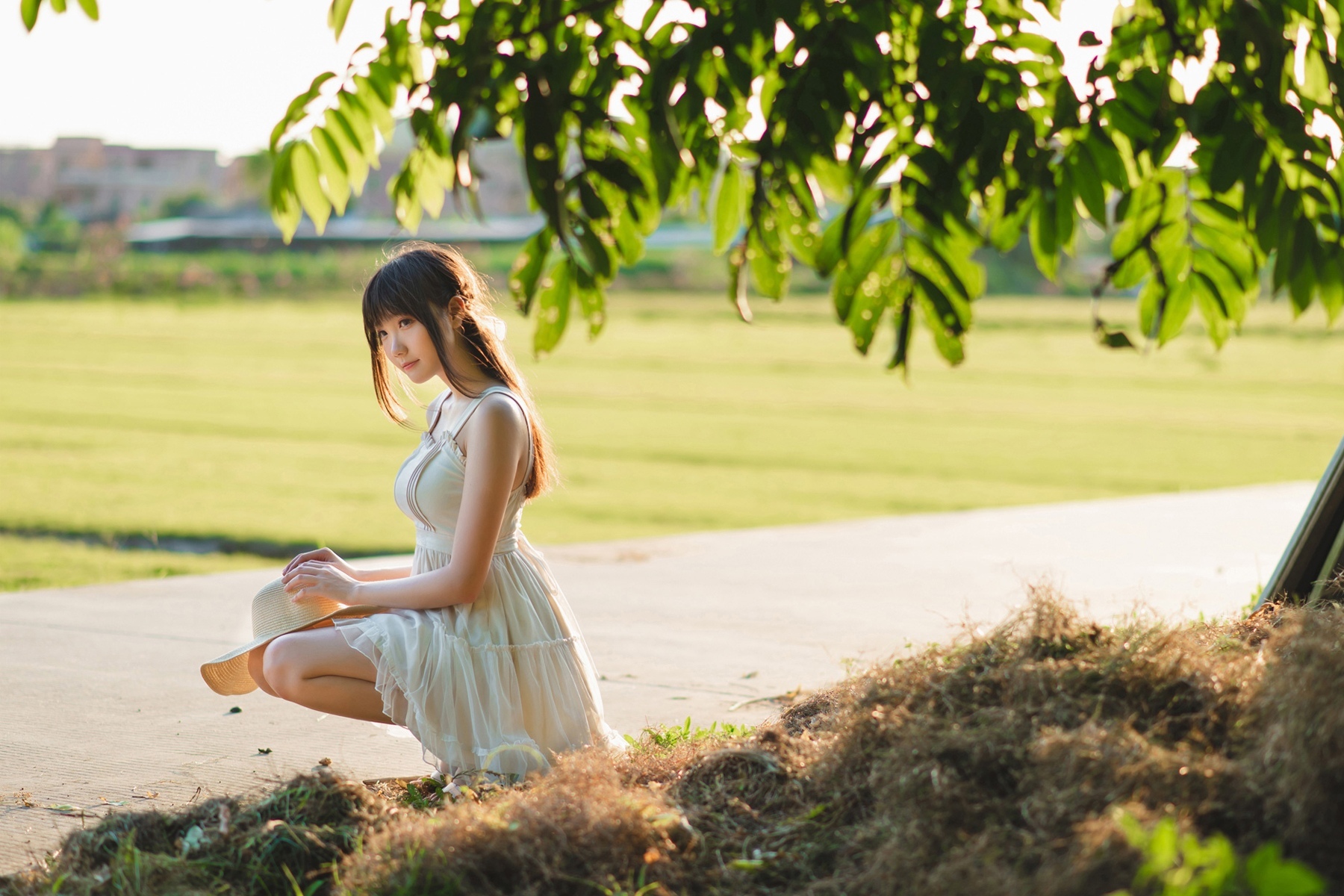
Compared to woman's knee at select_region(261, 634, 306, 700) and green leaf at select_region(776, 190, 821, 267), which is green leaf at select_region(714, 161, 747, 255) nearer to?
green leaf at select_region(776, 190, 821, 267)

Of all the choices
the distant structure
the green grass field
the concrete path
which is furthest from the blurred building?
the concrete path

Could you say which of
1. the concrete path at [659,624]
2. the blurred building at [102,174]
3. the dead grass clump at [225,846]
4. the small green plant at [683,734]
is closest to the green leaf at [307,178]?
the dead grass clump at [225,846]

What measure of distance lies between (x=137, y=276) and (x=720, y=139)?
80702 millimetres

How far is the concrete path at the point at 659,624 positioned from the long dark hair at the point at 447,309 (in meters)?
1.21

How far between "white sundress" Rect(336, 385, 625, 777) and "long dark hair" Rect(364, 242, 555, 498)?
0.09 metres

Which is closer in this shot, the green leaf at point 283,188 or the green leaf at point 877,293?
the green leaf at point 877,293

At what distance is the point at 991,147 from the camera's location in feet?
8.84

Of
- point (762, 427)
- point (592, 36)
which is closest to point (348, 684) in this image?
point (592, 36)

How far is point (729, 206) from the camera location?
122 inches

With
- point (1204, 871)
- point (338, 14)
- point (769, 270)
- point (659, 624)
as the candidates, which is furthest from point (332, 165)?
point (659, 624)

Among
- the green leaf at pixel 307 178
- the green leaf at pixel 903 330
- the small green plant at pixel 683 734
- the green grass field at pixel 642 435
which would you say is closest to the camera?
the green leaf at pixel 903 330

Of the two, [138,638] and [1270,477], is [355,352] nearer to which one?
[1270,477]

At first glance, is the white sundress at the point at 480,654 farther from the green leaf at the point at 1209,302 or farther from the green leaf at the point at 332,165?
the green leaf at the point at 1209,302

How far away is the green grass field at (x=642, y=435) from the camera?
13195 millimetres
